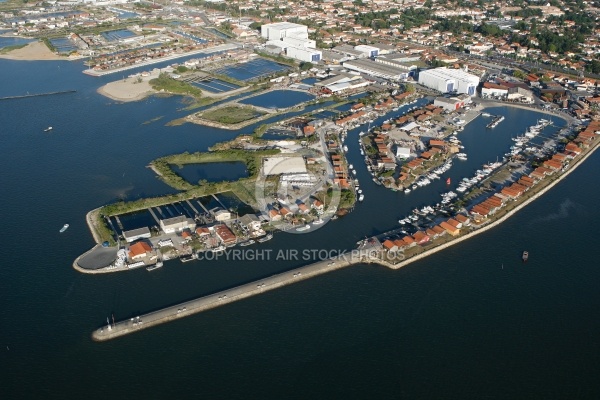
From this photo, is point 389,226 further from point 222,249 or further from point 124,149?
point 124,149

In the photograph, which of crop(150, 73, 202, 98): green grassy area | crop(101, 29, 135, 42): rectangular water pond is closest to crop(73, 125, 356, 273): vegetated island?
crop(150, 73, 202, 98): green grassy area

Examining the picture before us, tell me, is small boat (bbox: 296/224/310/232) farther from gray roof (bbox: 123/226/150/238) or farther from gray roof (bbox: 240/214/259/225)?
gray roof (bbox: 123/226/150/238)

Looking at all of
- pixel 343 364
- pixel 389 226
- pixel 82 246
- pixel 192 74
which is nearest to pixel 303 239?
pixel 389 226

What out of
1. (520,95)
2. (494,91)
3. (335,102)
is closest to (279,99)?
(335,102)

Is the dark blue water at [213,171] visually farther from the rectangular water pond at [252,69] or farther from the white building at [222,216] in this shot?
the rectangular water pond at [252,69]

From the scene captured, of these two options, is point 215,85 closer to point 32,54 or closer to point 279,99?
point 279,99
